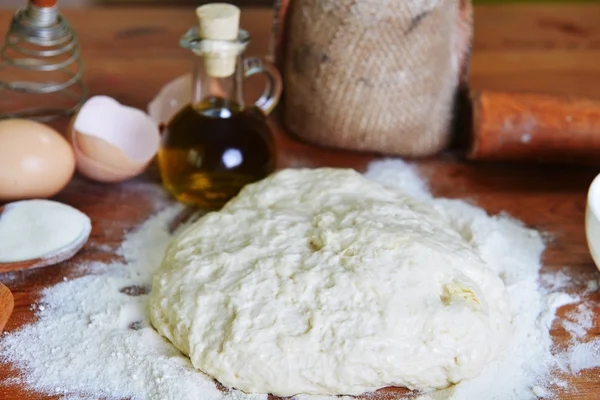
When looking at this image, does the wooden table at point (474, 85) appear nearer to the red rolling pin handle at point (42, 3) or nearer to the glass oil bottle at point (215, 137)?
the glass oil bottle at point (215, 137)

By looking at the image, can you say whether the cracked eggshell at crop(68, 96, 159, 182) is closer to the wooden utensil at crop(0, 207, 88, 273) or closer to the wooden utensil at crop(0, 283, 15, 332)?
the wooden utensil at crop(0, 207, 88, 273)

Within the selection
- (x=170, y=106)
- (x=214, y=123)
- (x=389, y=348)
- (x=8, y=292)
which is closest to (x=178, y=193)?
(x=214, y=123)

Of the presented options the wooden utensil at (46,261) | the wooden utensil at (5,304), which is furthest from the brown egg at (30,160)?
the wooden utensil at (5,304)

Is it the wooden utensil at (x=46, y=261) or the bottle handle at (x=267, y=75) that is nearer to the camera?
the wooden utensil at (x=46, y=261)

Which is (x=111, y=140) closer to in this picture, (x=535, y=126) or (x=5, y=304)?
(x=5, y=304)

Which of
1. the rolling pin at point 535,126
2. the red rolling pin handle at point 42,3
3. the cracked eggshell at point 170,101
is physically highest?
the red rolling pin handle at point 42,3

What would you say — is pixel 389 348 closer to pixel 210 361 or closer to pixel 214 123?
pixel 210 361

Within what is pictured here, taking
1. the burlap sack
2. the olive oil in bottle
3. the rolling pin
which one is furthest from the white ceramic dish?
the olive oil in bottle

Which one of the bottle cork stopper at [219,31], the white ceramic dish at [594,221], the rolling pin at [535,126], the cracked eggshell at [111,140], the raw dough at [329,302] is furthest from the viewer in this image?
the rolling pin at [535,126]
